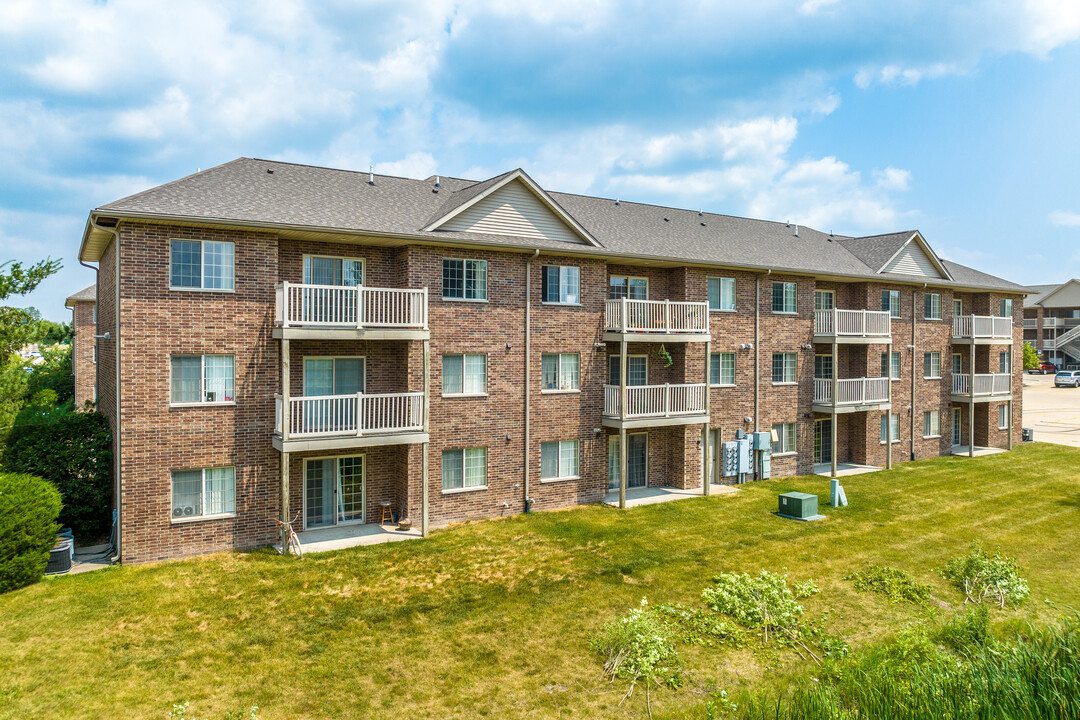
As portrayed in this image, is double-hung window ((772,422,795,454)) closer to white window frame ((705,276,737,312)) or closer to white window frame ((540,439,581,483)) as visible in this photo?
white window frame ((705,276,737,312))

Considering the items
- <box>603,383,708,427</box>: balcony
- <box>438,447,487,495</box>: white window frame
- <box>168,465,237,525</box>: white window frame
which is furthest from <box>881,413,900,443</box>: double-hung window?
<box>168,465,237,525</box>: white window frame

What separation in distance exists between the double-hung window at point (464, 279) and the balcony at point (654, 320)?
428cm

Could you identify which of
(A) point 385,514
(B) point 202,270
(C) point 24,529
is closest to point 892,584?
(A) point 385,514

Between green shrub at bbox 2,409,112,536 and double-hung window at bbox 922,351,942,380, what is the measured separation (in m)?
31.0

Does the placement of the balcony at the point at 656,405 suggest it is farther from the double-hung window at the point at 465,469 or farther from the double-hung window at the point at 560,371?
the double-hung window at the point at 465,469

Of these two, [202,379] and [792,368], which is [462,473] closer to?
[202,379]

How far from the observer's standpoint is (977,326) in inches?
1142

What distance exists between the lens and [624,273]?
2089 cm

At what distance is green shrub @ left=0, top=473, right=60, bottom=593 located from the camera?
12062mm

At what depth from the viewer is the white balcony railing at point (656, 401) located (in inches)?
770

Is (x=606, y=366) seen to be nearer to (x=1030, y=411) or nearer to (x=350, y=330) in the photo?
(x=350, y=330)

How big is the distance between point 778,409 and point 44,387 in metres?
41.2

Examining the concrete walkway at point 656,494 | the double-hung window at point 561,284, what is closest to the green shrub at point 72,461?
the double-hung window at point 561,284

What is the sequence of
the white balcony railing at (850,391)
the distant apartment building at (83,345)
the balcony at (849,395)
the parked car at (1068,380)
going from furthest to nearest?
the parked car at (1068,380) → the distant apartment building at (83,345) → the white balcony railing at (850,391) → the balcony at (849,395)
